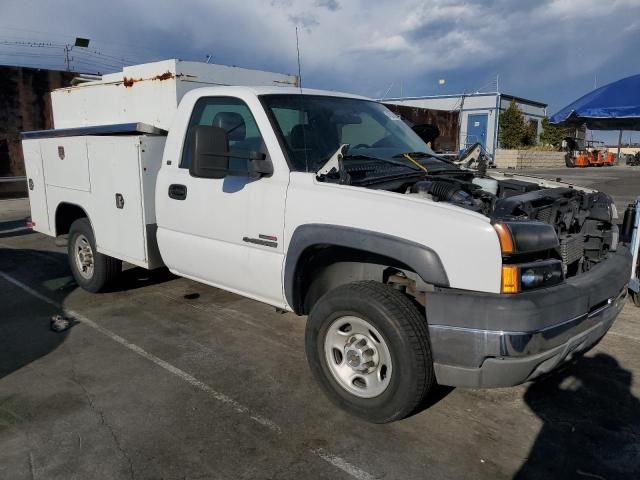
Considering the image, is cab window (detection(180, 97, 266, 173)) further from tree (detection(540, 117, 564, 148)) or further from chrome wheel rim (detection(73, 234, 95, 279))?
tree (detection(540, 117, 564, 148))

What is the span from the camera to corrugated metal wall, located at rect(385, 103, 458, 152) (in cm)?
2572

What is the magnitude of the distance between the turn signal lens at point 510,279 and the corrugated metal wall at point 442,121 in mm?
22713

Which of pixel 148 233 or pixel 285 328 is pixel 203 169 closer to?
pixel 148 233

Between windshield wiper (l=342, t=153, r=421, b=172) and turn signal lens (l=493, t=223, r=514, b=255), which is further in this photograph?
windshield wiper (l=342, t=153, r=421, b=172)

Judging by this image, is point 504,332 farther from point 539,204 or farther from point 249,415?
point 249,415

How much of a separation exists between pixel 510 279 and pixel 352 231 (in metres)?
0.93

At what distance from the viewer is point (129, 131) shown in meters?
4.69

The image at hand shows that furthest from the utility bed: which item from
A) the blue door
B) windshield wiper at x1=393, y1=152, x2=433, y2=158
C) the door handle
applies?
the blue door

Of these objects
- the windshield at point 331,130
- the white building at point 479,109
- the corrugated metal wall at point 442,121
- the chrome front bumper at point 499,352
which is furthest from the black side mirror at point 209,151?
the white building at point 479,109

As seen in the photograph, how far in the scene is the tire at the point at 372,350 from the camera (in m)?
2.86

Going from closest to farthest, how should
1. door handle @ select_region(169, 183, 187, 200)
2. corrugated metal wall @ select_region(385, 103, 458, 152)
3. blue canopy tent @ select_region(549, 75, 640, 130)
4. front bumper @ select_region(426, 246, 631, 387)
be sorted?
front bumper @ select_region(426, 246, 631, 387), door handle @ select_region(169, 183, 187, 200), blue canopy tent @ select_region(549, 75, 640, 130), corrugated metal wall @ select_region(385, 103, 458, 152)

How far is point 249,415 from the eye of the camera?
327 centimetres

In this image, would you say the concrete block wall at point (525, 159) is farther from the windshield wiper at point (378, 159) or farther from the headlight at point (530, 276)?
the headlight at point (530, 276)

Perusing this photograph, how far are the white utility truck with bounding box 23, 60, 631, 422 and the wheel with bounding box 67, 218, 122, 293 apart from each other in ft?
0.16
